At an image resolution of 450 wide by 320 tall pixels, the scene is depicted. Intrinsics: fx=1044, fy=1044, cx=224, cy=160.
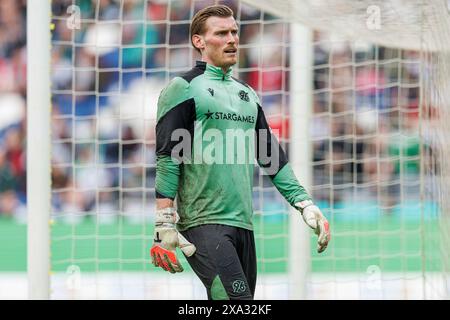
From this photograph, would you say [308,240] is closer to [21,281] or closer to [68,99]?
[21,281]

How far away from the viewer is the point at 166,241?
3.88m

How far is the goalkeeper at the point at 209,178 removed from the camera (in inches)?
153

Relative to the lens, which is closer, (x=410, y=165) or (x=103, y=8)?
(x=103, y=8)

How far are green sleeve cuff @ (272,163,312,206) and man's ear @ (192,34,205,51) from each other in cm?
60

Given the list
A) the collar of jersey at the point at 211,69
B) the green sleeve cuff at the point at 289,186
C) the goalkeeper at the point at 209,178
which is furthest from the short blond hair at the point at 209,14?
the green sleeve cuff at the point at 289,186

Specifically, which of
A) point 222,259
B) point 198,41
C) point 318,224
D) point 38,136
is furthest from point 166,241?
point 38,136

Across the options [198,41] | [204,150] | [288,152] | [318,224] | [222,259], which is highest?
[288,152]

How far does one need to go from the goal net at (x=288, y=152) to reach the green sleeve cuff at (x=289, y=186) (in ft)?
8.04

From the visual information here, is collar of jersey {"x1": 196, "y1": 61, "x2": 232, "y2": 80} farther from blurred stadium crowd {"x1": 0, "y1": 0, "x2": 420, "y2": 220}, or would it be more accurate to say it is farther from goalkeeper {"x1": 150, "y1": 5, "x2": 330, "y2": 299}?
blurred stadium crowd {"x1": 0, "y1": 0, "x2": 420, "y2": 220}

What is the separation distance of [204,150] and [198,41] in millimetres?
434

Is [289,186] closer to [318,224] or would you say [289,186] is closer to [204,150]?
[318,224]

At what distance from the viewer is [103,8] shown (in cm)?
947
